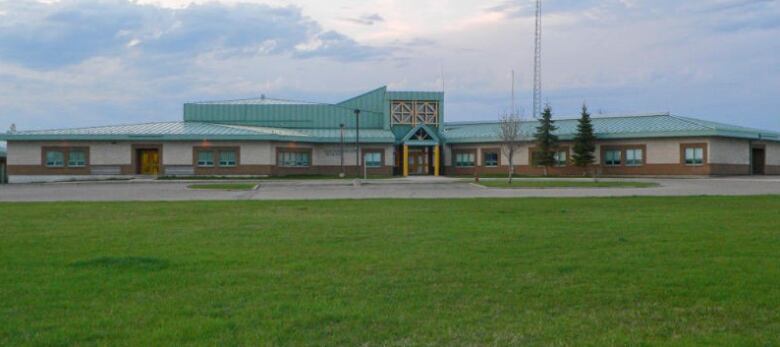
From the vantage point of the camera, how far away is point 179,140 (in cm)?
5412

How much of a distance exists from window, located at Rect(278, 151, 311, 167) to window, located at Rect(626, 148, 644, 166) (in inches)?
963

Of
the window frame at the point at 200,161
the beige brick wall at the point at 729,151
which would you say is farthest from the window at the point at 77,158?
the beige brick wall at the point at 729,151

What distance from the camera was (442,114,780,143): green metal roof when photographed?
173ft

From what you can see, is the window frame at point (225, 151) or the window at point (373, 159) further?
the window at point (373, 159)

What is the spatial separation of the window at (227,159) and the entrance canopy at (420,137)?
46.8 ft

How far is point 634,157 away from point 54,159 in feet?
139

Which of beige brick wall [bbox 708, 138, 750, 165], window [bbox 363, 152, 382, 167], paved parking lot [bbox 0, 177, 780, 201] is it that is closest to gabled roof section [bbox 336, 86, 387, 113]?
window [bbox 363, 152, 382, 167]

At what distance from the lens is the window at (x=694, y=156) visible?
2052 inches

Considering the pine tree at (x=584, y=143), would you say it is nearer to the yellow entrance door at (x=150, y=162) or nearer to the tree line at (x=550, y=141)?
the tree line at (x=550, y=141)

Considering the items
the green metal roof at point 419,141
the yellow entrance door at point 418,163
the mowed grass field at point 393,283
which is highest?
the green metal roof at point 419,141

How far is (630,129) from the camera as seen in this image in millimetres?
56000

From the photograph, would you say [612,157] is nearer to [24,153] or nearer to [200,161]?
[200,161]

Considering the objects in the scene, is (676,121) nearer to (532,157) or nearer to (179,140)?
(532,157)

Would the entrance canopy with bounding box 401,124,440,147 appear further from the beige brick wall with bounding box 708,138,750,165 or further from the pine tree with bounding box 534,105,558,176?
the beige brick wall with bounding box 708,138,750,165
